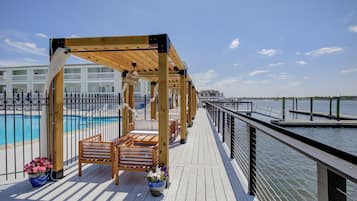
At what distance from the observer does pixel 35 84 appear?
25.8 meters

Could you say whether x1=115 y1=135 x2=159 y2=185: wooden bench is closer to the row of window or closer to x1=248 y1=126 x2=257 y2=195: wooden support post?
x1=248 y1=126 x2=257 y2=195: wooden support post

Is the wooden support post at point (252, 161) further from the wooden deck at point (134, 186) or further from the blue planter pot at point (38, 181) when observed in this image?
the blue planter pot at point (38, 181)

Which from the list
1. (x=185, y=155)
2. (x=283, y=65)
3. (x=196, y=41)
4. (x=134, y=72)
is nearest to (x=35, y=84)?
(x=196, y=41)

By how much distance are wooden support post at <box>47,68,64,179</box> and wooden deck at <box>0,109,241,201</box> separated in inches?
10.7

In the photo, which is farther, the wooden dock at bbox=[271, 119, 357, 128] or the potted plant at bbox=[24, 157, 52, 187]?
the wooden dock at bbox=[271, 119, 357, 128]

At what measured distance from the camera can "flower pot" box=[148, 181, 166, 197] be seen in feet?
7.89

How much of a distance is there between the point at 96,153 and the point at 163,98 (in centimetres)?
151

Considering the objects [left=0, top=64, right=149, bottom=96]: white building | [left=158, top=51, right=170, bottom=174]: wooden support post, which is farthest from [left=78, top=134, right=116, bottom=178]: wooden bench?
[left=0, top=64, right=149, bottom=96]: white building

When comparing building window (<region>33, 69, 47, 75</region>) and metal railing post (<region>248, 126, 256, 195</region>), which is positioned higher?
building window (<region>33, 69, 47, 75</region>)

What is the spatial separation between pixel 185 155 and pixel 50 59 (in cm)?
322

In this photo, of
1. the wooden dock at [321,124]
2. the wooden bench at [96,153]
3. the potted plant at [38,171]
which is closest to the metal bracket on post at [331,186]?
the wooden bench at [96,153]

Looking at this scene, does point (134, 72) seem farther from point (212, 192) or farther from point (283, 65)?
point (283, 65)

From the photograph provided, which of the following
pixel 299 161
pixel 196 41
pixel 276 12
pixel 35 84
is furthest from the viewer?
pixel 35 84

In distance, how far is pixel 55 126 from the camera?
2.99 m
